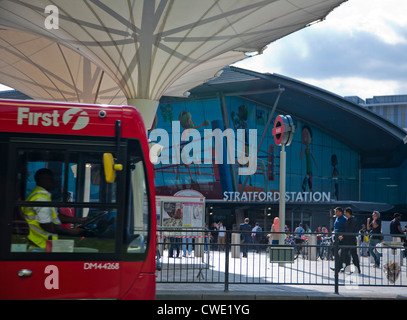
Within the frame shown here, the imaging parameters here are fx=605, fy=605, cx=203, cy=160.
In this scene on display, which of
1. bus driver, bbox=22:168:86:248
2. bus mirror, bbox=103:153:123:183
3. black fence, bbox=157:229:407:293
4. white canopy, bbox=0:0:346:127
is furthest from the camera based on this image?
white canopy, bbox=0:0:346:127

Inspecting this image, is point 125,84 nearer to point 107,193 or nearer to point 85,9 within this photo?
point 85,9

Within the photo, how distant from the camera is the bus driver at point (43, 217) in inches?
291

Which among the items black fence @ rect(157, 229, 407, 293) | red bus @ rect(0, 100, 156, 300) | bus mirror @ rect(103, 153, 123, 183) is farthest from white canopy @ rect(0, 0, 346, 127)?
bus mirror @ rect(103, 153, 123, 183)

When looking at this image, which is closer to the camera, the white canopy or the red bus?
the red bus

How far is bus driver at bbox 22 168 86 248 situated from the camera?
7379mm

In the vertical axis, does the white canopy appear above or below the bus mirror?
above

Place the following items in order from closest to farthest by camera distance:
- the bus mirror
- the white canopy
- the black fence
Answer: the bus mirror < the black fence < the white canopy

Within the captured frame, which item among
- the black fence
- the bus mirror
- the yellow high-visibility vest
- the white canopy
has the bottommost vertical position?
the black fence

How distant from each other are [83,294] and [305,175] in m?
43.5

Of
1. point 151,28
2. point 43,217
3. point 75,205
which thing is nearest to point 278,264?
point 75,205

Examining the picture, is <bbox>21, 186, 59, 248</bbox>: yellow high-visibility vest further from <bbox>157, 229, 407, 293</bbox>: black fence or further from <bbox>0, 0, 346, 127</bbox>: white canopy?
<bbox>0, 0, 346, 127</bbox>: white canopy

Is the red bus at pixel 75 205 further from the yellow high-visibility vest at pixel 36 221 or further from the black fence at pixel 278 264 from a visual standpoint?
the black fence at pixel 278 264

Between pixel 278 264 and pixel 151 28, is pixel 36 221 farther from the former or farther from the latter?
pixel 151 28

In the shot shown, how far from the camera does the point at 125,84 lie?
20.1 m
